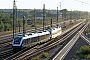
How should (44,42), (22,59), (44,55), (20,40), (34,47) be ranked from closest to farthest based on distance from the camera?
(22,59) → (44,55) → (20,40) → (34,47) → (44,42)

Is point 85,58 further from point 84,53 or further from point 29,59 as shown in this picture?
point 29,59

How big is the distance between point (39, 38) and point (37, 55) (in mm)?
8917

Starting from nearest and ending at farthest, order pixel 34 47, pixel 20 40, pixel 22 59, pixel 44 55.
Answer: pixel 22 59 → pixel 44 55 → pixel 20 40 → pixel 34 47

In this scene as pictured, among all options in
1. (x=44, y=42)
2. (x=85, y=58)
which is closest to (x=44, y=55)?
(x=85, y=58)

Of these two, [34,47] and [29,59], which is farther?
[34,47]

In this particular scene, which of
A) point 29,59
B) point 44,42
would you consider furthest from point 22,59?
point 44,42

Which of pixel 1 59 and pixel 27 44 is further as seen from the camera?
pixel 27 44

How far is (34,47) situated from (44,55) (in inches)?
338

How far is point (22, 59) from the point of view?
1072 inches

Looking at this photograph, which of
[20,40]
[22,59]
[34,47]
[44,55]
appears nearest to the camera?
[22,59]

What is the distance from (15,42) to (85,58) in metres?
10.2

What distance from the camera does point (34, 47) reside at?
3831 cm

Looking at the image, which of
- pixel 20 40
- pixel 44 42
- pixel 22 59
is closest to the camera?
pixel 22 59

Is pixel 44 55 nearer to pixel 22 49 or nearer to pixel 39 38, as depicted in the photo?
pixel 22 49
